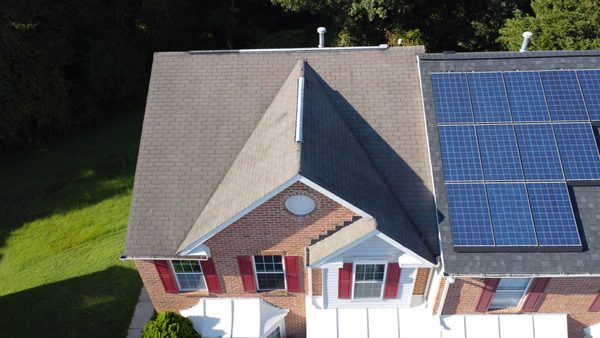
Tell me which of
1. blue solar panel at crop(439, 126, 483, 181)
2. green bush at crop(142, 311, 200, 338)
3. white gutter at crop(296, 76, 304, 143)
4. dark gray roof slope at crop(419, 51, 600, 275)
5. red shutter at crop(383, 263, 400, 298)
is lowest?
green bush at crop(142, 311, 200, 338)

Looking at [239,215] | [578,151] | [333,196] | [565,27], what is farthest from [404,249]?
[565,27]

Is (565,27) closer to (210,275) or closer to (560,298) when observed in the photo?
(560,298)

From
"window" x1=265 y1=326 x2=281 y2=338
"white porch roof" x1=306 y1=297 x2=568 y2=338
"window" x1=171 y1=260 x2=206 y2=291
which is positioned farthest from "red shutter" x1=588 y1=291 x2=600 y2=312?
"window" x1=171 y1=260 x2=206 y2=291

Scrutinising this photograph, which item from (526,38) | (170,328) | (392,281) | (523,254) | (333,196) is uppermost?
(526,38)

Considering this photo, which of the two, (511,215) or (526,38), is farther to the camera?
(526,38)

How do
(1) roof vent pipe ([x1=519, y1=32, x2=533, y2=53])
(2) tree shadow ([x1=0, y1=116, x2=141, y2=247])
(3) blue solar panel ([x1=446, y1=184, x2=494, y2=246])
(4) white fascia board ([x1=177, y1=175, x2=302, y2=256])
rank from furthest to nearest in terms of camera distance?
(2) tree shadow ([x1=0, y1=116, x2=141, y2=247])
(1) roof vent pipe ([x1=519, y1=32, x2=533, y2=53])
(3) blue solar panel ([x1=446, y1=184, x2=494, y2=246])
(4) white fascia board ([x1=177, y1=175, x2=302, y2=256])

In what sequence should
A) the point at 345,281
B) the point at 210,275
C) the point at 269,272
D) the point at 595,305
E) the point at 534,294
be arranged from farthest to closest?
the point at 269,272 → the point at 210,275 → the point at 345,281 → the point at 595,305 → the point at 534,294

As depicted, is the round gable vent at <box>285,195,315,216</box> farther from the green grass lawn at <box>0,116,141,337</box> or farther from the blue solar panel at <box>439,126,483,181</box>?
the green grass lawn at <box>0,116,141,337</box>
